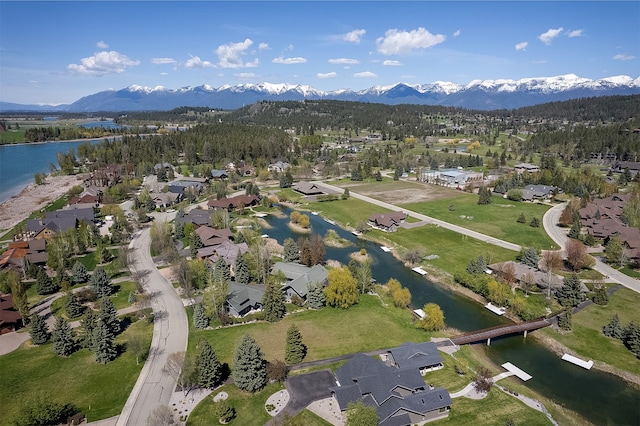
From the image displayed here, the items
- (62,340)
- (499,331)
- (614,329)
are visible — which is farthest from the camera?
(499,331)

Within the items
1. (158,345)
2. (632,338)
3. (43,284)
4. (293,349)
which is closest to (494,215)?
(632,338)

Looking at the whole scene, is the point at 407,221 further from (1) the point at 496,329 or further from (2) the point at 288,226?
(1) the point at 496,329

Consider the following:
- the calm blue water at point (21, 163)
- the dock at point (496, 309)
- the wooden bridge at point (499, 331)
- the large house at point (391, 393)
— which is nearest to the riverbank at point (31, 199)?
the calm blue water at point (21, 163)

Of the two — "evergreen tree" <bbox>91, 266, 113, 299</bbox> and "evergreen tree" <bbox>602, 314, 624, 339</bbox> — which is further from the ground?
"evergreen tree" <bbox>91, 266, 113, 299</bbox>

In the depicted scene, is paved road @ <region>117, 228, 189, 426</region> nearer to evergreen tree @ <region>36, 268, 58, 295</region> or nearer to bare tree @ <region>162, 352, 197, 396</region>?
bare tree @ <region>162, 352, 197, 396</region>

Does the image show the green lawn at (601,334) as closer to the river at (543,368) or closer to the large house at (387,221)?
the river at (543,368)

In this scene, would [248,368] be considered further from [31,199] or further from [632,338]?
[31,199]

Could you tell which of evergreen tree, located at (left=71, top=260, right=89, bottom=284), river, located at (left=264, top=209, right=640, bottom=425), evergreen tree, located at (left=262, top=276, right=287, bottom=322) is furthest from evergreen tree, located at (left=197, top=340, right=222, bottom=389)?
evergreen tree, located at (left=71, top=260, right=89, bottom=284)

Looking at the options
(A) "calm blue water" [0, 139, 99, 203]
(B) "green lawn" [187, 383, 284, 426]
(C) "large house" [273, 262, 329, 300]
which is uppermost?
(A) "calm blue water" [0, 139, 99, 203]
